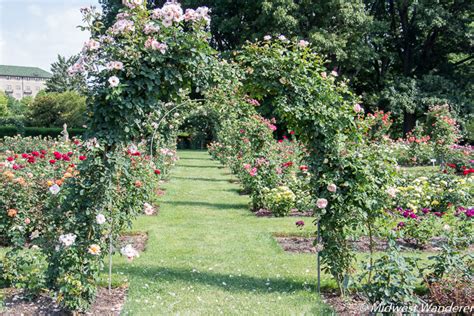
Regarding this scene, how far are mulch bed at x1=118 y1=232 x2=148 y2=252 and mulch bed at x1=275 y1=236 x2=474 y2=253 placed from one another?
1.87 metres

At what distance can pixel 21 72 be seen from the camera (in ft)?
338

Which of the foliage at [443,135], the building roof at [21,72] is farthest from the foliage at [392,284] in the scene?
the building roof at [21,72]

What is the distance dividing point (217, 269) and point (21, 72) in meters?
110

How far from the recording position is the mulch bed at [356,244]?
624 centimetres

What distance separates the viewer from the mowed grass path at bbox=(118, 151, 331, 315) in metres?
4.24

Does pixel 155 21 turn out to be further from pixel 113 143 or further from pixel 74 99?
pixel 74 99

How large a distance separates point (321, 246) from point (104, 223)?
2.13 m

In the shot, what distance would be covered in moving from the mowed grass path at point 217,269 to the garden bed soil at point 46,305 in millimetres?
128

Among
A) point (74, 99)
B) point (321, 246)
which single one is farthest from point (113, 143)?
point (74, 99)

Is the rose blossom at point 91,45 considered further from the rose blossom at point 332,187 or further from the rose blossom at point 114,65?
the rose blossom at point 332,187

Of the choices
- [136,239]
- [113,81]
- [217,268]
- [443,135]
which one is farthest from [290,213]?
[443,135]

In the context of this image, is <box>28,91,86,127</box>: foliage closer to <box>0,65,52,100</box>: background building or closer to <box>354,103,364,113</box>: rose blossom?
<box>354,103,364,113</box>: rose blossom

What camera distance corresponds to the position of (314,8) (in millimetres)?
22344

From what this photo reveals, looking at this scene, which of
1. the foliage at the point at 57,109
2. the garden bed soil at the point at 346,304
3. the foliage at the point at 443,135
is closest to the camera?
the garden bed soil at the point at 346,304
